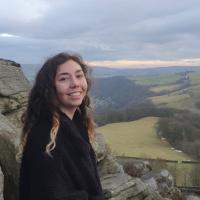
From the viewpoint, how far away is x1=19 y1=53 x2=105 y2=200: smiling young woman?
3883 mm

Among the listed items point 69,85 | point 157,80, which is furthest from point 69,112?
point 157,80

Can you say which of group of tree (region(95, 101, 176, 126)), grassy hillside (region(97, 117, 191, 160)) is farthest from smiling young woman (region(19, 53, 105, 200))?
group of tree (region(95, 101, 176, 126))

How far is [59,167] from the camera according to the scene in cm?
389

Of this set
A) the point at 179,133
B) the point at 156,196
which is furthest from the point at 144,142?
the point at 156,196

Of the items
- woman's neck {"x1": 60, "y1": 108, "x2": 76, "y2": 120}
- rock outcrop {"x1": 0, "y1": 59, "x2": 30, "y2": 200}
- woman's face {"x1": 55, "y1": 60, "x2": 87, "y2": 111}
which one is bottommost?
rock outcrop {"x1": 0, "y1": 59, "x2": 30, "y2": 200}

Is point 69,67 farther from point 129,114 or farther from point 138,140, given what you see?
point 129,114

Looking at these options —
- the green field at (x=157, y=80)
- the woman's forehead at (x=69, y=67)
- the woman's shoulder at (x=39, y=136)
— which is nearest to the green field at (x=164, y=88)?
the green field at (x=157, y=80)

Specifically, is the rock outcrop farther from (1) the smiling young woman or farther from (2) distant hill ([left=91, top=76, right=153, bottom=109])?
(2) distant hill ([left=91, top=76, right=153, bottom=109])

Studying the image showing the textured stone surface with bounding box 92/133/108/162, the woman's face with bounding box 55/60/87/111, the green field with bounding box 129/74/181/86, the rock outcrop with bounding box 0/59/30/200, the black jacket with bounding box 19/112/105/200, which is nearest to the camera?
the black jacket with bounding box 19/112/105/200

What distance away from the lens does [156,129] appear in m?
70.8

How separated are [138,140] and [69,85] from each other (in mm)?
61967

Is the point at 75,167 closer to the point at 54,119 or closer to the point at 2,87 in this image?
the point at 54,119

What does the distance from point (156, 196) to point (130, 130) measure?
5813cm

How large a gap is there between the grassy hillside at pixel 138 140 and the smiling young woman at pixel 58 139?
49.0 meters
